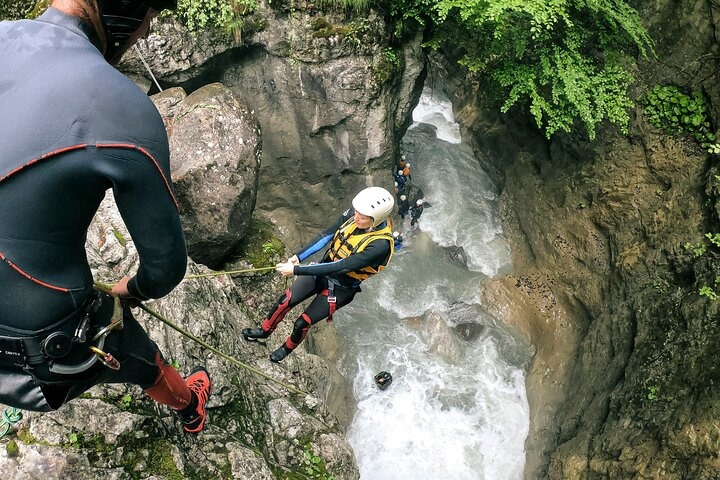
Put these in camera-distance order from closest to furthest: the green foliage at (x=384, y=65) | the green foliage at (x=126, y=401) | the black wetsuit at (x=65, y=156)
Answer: the black wetsuit at (x=65, y=156) → the green foliage at (x=126, y=401) → the green foliage at (x=384, y=65)

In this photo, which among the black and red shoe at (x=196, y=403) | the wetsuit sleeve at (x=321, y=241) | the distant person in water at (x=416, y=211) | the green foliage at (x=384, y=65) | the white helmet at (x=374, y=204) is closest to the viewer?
the black and red shoe at (x=196, y=403)

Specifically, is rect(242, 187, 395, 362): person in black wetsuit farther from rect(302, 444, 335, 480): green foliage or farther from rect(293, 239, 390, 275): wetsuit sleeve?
rect(302, 444, 335, 480): green foliage

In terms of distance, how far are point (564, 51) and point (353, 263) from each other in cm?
566

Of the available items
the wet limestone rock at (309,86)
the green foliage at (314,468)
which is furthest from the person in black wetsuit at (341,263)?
the wet limestone rock at (309,86)

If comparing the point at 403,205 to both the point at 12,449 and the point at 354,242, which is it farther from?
the point at 12,449

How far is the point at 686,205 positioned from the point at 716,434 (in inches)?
150

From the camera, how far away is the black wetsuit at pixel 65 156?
1.37m

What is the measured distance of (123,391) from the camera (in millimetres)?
3418

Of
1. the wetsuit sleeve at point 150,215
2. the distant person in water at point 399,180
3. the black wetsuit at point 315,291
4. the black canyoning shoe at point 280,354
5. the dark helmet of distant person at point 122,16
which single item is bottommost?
the distant person in water at point 399,180

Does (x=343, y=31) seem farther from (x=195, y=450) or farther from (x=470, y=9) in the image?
(x=195, y=450)

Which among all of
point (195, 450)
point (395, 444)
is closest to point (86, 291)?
point (195, 450)

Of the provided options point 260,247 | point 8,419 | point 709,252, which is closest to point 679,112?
point 709,252

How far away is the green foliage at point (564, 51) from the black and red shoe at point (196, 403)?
6.00 m

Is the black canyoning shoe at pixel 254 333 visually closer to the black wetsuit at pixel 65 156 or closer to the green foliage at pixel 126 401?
the green foliage at pixel 126 401
